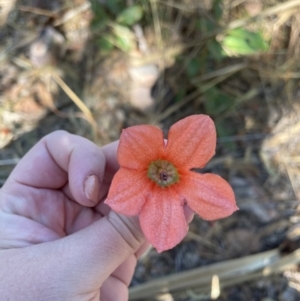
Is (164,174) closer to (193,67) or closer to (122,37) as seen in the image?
(193,67)

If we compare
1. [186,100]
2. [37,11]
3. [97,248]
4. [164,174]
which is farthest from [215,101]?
[97,248]

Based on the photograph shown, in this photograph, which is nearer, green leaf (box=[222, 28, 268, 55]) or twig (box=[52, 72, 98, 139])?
green leaf (box=[222, 28, 268, 55])

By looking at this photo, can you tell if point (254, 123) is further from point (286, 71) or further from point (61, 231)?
point (61, 231)

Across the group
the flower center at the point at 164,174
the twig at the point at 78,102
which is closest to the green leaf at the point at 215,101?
the twig at the point at 78,102

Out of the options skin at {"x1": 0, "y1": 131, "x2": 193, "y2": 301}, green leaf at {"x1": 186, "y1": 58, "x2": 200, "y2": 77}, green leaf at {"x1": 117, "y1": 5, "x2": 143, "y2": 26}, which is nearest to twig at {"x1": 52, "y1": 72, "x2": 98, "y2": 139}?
green leaf at {"x1": 117, "y1": 5, "x2": 143, "y2": 26}

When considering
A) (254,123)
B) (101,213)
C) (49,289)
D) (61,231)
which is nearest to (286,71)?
(254,123)

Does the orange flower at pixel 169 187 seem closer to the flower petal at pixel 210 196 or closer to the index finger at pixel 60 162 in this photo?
the flower petal at pixel 210 196

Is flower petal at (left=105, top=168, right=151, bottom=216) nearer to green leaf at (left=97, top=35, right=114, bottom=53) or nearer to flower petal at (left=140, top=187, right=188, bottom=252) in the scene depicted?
flower petal at (left=140, top=187, right=188, bottom=252)

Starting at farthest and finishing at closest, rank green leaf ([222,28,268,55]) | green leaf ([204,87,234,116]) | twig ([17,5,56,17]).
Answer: twig ([17,5,56,17])
green leaf ([204,87,234,116])
green leaf ([222,28,268,55])
